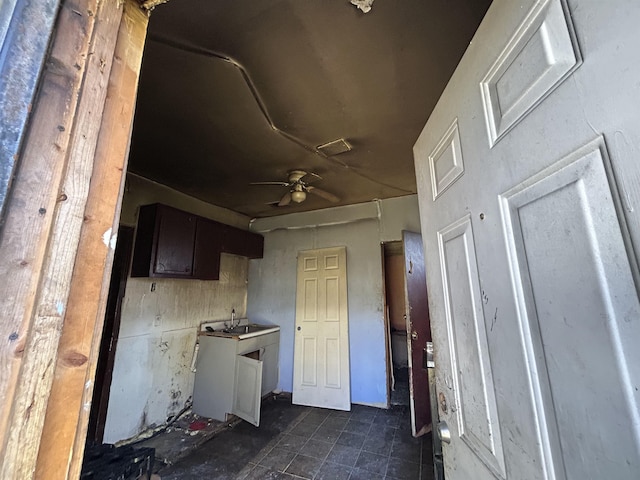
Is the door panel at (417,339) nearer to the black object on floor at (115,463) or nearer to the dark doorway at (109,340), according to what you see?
the black object on floor at (115,463)

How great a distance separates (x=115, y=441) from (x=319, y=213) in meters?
3.16

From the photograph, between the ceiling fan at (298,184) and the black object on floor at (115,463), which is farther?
the ceiling fan at (298,184)

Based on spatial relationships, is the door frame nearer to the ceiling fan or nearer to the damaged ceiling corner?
the damaged ceiling corner

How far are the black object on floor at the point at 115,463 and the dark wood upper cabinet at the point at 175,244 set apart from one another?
4.26 feet

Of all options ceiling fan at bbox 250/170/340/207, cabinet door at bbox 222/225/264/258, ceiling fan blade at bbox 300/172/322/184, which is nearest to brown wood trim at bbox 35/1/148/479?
ceiling fan at bbox 250/170/340/207

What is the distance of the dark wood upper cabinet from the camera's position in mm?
2461

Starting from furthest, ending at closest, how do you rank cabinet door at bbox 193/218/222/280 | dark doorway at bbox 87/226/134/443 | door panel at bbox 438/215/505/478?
cabinet door at bbox 193/218/222/280 → dark doorway at bbox 87/226/134/443 → door panel at bbox 438/215/505/478

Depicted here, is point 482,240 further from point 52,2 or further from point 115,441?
point 115,441

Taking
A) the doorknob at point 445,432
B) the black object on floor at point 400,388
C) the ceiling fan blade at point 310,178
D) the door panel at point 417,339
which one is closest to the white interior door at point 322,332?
the black object on floor at point 400,388

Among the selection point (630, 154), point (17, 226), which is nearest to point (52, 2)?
point (17, 226)

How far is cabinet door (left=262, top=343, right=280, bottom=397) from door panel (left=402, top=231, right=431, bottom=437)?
1736 mm

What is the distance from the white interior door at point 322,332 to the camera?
314 cm

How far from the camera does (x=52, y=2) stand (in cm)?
45

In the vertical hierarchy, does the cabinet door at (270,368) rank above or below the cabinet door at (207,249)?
below
